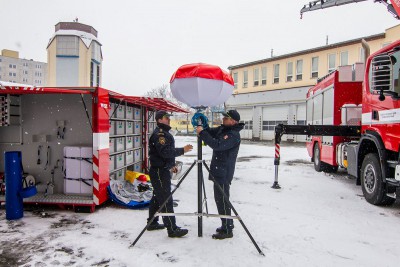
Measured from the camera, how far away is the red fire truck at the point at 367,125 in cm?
561

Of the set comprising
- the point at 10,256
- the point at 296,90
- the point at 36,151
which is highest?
the point at 296,90

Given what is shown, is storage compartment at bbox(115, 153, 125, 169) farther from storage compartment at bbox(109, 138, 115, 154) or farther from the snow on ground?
the snow on ground

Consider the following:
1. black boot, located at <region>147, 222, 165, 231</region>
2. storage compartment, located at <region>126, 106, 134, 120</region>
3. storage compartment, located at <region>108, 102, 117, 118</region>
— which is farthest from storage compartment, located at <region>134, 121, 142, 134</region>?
black boot, located at <region>147, 222, 165, 231</region>

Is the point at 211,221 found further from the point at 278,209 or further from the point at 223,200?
the point at 278,209

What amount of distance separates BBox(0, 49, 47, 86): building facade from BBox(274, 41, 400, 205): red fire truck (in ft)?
306

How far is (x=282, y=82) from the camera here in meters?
29.3

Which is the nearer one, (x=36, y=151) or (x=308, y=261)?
(x=308, y=261)

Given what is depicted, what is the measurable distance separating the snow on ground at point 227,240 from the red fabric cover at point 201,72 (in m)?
2.40

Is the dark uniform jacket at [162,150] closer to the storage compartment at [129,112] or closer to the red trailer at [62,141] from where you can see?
the red trailer at [62,141]

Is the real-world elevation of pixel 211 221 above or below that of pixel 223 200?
below

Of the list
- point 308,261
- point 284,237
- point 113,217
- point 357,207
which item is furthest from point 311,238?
point 113,217

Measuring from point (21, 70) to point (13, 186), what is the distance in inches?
4052

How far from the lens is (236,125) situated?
4.68m

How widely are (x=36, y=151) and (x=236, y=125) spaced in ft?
15.2
